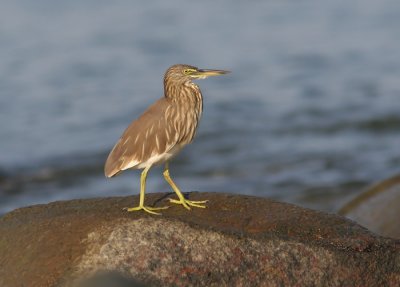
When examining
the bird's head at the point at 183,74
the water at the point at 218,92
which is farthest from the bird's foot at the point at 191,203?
the water at the point at 218,92

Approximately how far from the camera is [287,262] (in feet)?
20.5

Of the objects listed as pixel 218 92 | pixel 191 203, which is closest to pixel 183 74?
pixel 191 203

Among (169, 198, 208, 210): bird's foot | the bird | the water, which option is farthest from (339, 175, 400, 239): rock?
the bird

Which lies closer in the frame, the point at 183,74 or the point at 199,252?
the point at 199,252

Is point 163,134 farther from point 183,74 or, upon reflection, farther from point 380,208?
point 380,208

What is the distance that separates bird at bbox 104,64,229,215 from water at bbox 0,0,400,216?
5357 millimetres

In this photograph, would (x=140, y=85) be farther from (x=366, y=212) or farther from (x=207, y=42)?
(x=366, y=212)

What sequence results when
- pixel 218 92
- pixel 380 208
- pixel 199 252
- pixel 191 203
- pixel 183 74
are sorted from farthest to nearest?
pixel 218 92 < pixel 380 208 < pixel 183 74 < pixel 191 203 < pixel 199 252

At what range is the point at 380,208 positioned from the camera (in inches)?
389

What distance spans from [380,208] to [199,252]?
13.6 feet

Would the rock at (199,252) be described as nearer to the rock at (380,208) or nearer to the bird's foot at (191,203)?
the bird's foot at (191,203)

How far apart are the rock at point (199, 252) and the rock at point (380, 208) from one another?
272cm

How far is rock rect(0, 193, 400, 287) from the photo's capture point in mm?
6102

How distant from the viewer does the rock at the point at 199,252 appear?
6102mm
